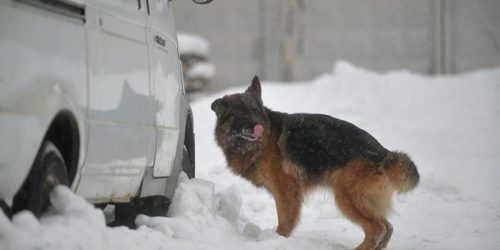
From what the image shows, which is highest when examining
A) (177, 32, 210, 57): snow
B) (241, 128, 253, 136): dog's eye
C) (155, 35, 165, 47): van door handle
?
(177, 32, 210, 57): snow

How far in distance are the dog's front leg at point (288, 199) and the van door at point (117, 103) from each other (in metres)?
1.53

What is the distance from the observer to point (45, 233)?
3.77m

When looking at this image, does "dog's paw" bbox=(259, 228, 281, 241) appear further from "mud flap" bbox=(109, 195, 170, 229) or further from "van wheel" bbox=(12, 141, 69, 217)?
"van wheel" bbox=(12, 141, 69, 217)

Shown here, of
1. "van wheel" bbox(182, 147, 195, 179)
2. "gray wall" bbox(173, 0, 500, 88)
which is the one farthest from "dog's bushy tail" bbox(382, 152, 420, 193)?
"gray wall" bbox(173, 0, 500, 88)

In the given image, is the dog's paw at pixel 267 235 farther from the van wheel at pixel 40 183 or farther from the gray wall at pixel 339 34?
the gray wall at pixel 339 34

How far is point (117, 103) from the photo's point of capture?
489 centimetres

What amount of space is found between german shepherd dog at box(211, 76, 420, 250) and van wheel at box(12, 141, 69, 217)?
2.84 m

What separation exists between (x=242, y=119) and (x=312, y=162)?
30.6 inches

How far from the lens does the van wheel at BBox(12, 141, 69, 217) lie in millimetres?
4008

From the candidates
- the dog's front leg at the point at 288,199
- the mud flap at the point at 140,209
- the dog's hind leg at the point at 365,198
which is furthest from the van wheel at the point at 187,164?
the dog's hind leg at the point at 365,198

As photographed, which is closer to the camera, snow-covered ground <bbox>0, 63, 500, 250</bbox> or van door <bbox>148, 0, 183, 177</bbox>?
snow-covered ground <bbox>0, 63, 500, 250</bbox>

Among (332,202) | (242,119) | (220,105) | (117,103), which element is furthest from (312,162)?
(117,103)

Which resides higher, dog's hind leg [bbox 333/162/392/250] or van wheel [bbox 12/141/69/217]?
van wheel [bbox 12/141/69/217]

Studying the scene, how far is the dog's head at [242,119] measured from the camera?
6.78 metres
